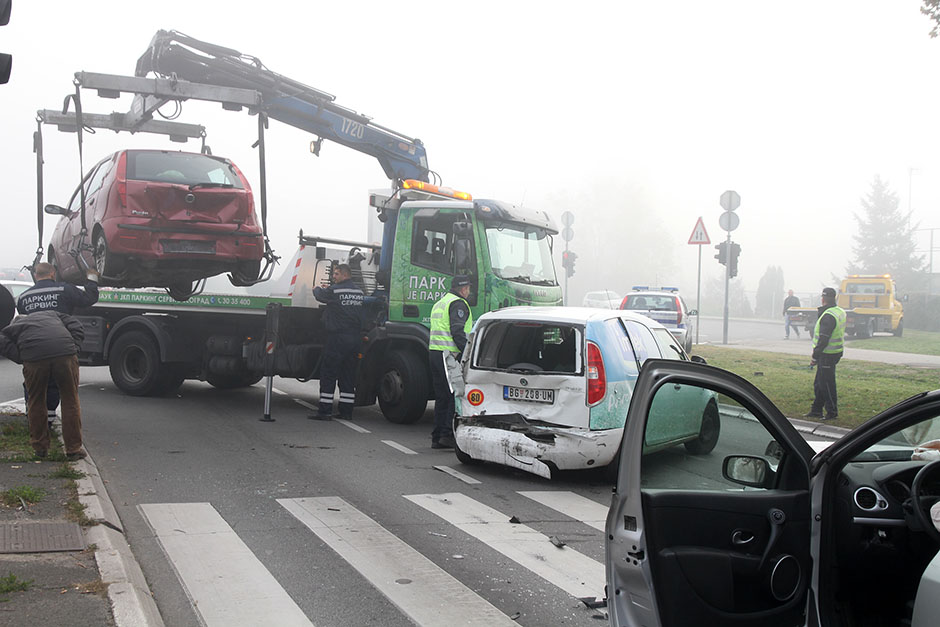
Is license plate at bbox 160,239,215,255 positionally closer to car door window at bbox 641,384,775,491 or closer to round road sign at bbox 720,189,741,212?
car door window at bbox 641,384,775,491

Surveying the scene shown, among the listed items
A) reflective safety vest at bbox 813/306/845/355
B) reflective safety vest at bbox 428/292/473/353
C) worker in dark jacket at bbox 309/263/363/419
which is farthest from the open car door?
reflective safety vest at bbox 813/306/845/355

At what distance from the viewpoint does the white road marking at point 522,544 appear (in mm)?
4906

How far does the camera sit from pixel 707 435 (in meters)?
3.11

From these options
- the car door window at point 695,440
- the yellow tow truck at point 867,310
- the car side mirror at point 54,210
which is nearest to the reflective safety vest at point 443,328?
the car side mirror at point 54,210

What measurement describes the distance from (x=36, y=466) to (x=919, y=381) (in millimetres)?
13942

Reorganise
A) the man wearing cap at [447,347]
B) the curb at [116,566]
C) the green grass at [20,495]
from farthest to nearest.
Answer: the man wearing cap at [447,347], the green grass at [20,495], the curb at [116,566]

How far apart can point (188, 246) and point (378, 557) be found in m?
5.71

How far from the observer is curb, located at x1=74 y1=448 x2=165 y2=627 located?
3992 millimetres

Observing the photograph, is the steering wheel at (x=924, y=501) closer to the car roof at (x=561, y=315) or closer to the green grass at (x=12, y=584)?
the green grass at (x=12, y=584)

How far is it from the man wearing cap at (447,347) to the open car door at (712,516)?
5186mm

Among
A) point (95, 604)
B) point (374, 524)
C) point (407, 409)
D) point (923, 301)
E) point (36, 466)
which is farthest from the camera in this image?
point (923, 301)

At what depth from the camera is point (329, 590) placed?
4.65 meters

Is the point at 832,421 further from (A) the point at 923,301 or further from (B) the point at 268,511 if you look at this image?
(A) the point at 923,301

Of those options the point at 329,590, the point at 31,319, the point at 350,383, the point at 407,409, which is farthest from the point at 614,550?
the point at 350,383
